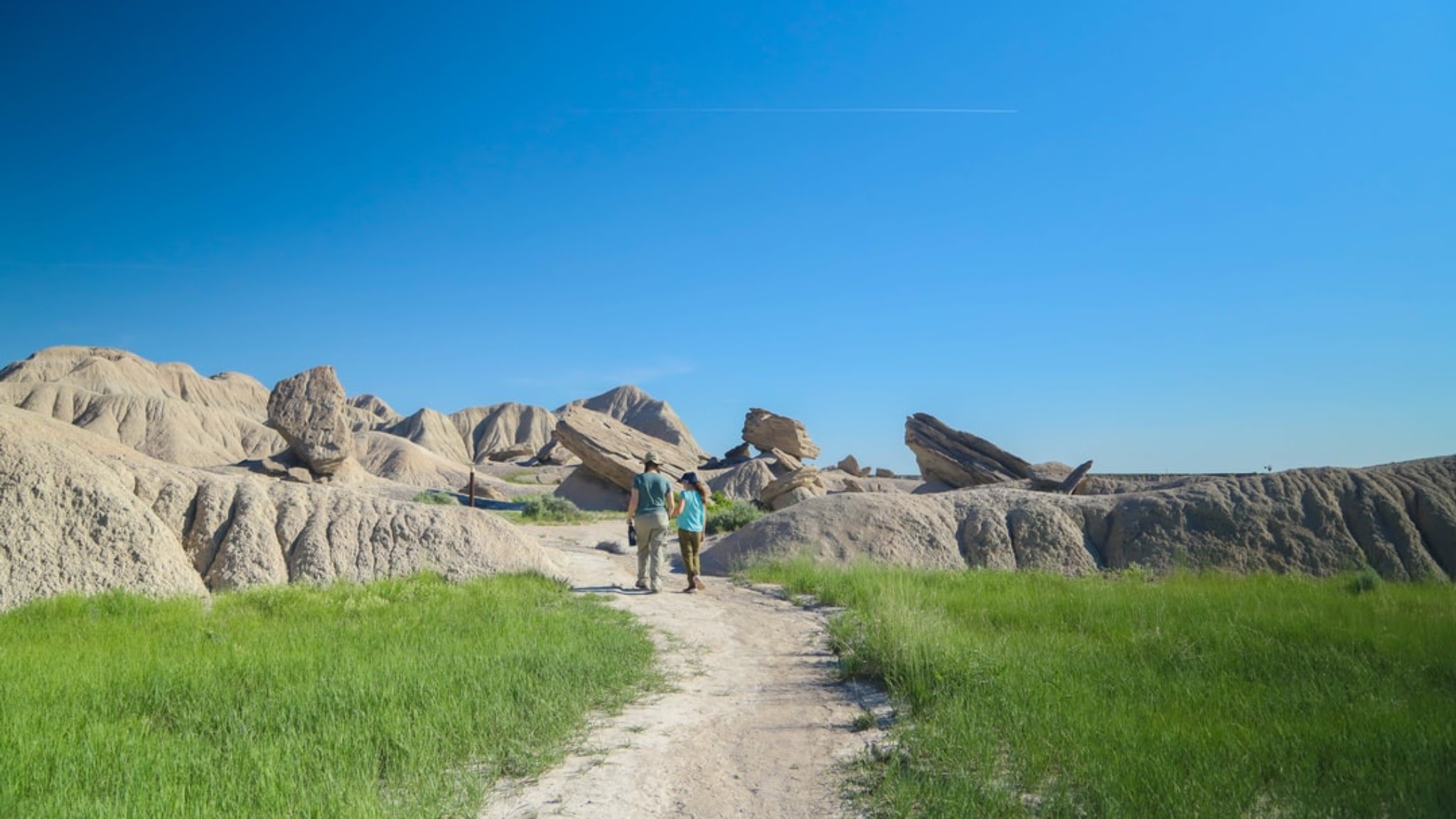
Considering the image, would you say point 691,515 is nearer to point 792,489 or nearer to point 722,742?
point 722,742

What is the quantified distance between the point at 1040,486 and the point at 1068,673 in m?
18.8

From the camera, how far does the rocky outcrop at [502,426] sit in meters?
104

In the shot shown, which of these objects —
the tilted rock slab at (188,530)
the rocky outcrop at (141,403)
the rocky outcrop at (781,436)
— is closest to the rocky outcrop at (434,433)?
the rocky outcrop at (141,403)

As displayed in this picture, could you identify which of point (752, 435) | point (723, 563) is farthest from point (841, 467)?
point (723, 563)

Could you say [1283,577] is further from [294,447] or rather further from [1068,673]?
[294,447]

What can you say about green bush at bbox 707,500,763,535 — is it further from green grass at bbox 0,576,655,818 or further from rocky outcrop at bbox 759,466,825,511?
green grass at bbox 0,576,655,818

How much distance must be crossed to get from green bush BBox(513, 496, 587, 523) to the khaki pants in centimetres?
1263

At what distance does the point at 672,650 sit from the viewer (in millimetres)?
7430

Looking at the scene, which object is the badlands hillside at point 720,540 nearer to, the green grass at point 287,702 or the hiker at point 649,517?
the green grass at point 287,702

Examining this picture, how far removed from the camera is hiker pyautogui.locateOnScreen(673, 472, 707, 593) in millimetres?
11508

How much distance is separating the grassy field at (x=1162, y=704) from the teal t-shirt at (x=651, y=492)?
3.90m

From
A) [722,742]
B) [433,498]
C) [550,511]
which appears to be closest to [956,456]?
[550,511]

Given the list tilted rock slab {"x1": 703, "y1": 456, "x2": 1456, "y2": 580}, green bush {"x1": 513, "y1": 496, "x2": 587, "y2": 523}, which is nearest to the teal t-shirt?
tilted rock slab {"x1": 703, "y1": 456, "x2": 1456, "y2": 580}

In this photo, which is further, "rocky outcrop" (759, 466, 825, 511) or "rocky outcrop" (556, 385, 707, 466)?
"rocky outcrop" (556, 385, 707, 466)
